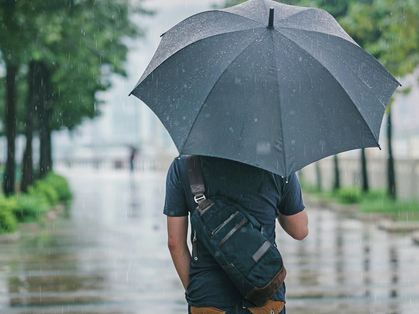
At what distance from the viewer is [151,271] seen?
8.68 metres

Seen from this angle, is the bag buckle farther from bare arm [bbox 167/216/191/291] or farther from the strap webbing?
bare arm [bbox 167/216/191/291]

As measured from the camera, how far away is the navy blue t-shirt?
271 cm

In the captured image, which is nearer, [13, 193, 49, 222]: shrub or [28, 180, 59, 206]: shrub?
[13, 193, 49, 222]: shrub

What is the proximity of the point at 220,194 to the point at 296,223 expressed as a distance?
18.9 inches

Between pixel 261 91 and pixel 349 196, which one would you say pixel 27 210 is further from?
pixel 261 91

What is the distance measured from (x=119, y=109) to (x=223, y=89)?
375 ft

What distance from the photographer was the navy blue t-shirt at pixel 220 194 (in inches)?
107

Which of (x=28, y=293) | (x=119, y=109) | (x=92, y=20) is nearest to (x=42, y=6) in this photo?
(x=92, y=20)

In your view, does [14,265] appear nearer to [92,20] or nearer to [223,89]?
[92,20]

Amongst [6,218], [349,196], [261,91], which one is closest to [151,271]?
[6,218]

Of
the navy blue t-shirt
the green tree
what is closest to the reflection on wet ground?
the green tree

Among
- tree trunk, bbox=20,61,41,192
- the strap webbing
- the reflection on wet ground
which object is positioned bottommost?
the reflection on wet ground

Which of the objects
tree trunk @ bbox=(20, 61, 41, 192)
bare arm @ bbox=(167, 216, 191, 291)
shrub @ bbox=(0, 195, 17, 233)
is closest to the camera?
bare arm @ bbox=(167, 216, 191, 291)

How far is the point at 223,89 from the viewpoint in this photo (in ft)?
9.00
